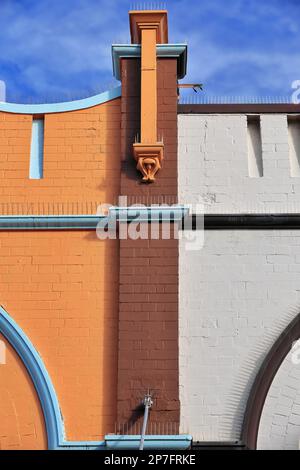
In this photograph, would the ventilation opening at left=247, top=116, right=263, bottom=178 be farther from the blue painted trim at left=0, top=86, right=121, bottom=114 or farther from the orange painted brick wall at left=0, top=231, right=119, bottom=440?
the orange painted brick wall at left=0, top=231, right=119, bottom=440

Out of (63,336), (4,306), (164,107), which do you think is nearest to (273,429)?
(63,336)

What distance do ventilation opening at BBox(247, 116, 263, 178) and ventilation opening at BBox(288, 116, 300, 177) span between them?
48 cm

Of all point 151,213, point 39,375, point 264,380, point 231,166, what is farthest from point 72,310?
point 231,166

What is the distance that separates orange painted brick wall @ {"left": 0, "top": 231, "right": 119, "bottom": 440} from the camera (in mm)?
11898

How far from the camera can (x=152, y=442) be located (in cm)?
1147

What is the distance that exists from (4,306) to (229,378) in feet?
11.2

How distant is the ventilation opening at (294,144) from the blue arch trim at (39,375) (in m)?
4.77

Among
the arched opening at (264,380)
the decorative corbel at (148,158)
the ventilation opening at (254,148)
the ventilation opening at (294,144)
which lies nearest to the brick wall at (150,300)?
the decorative corbel at (148,158)

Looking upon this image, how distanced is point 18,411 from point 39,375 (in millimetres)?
584

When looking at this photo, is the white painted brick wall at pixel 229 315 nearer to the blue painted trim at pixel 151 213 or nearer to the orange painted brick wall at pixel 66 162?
the blue painted trim at pixel 151 213

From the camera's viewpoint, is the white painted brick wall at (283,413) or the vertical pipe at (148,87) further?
the vertical pipe at (148,87)

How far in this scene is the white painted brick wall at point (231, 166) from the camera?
1281cm

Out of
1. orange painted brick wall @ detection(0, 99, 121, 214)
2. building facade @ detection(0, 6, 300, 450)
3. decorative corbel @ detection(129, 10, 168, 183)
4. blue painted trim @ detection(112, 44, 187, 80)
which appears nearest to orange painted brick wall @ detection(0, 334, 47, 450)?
building facade @ detection(0, 6, 300, 450)

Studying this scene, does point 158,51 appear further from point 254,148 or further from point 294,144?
point 294,144
